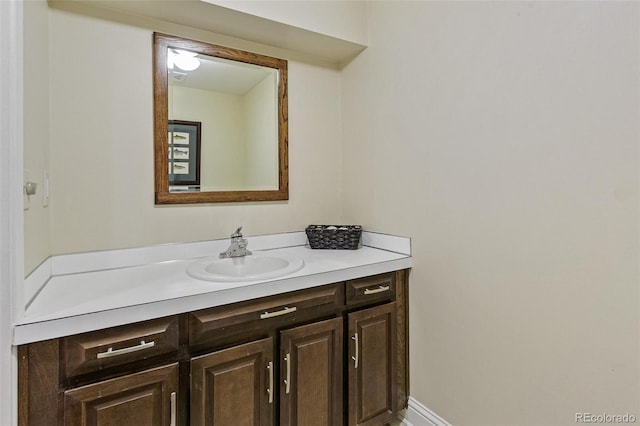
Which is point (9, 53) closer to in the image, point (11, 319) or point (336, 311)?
point (11, 319)

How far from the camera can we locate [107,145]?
57.6 inches

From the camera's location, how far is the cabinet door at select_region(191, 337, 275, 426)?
1.10 m

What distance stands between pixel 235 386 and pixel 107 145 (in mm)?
1179

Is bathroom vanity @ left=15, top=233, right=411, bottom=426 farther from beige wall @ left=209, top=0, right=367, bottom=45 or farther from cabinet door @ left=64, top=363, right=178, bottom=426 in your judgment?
beige wall @ left=209, top=0, right=367, bottom=45

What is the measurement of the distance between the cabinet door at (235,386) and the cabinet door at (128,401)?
78 millimetres

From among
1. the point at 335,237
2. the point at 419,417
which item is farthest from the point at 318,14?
the point at 419,417

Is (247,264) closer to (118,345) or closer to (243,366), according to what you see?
(243,366)

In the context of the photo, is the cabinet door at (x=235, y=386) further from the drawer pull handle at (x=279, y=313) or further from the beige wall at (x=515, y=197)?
the beige wall at (x=515, y=197)

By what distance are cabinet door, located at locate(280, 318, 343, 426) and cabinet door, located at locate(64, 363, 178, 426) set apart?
0.41m

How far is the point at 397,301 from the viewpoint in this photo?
165cm

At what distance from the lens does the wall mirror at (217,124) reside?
62.7 inches

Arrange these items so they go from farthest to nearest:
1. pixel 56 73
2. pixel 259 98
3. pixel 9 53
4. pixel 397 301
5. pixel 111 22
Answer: pixel 259 98 < pixel 397 301 < pixel 111 22 < pixel 56 73 < pixel 9 53

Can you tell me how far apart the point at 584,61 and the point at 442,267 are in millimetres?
924

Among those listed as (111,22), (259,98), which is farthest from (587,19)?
(111,22)
